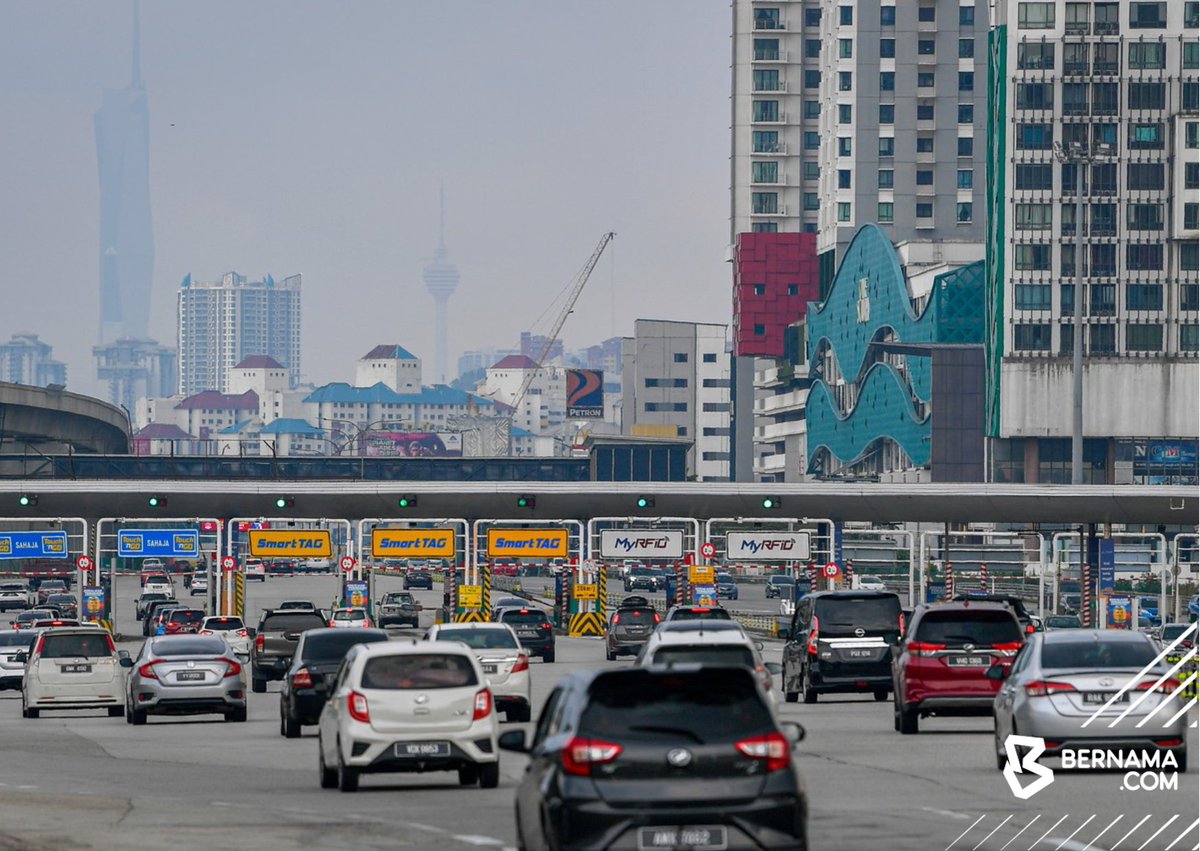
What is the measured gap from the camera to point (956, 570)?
391ft

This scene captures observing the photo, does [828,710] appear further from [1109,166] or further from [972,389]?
[972,389]

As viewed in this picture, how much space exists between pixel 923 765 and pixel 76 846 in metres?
9.71

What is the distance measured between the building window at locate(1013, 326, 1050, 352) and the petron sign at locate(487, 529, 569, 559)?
7462 centimetres

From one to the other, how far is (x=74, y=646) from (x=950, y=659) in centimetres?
1562

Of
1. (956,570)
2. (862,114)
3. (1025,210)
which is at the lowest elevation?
(956,570)

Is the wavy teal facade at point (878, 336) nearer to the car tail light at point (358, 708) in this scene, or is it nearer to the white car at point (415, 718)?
the white car at point (415, 718)

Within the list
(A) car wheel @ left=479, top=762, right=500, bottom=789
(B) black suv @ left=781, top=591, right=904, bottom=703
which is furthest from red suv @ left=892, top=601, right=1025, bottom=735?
(A) car wheel @ left=479, top=762, right=500, bottom=789

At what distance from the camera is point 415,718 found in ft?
69.9

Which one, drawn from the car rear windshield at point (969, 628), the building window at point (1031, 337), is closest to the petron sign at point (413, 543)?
the car rear windshield at point (969, 628)

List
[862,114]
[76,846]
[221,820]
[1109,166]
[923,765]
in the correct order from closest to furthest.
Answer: [76,846], [221,820], [923,765], [1109,166], [862,114]

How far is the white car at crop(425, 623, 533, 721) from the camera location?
32312mm

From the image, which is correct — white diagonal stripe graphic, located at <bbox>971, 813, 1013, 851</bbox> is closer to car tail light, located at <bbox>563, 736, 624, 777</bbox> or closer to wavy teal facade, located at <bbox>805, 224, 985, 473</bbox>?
car tail light, located at <bbox>563, 736, 624, 777</bbox>

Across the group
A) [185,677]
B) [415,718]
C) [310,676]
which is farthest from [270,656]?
[415,718]

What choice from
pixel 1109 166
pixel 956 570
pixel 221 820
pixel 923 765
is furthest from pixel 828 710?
pixel 1109 166
